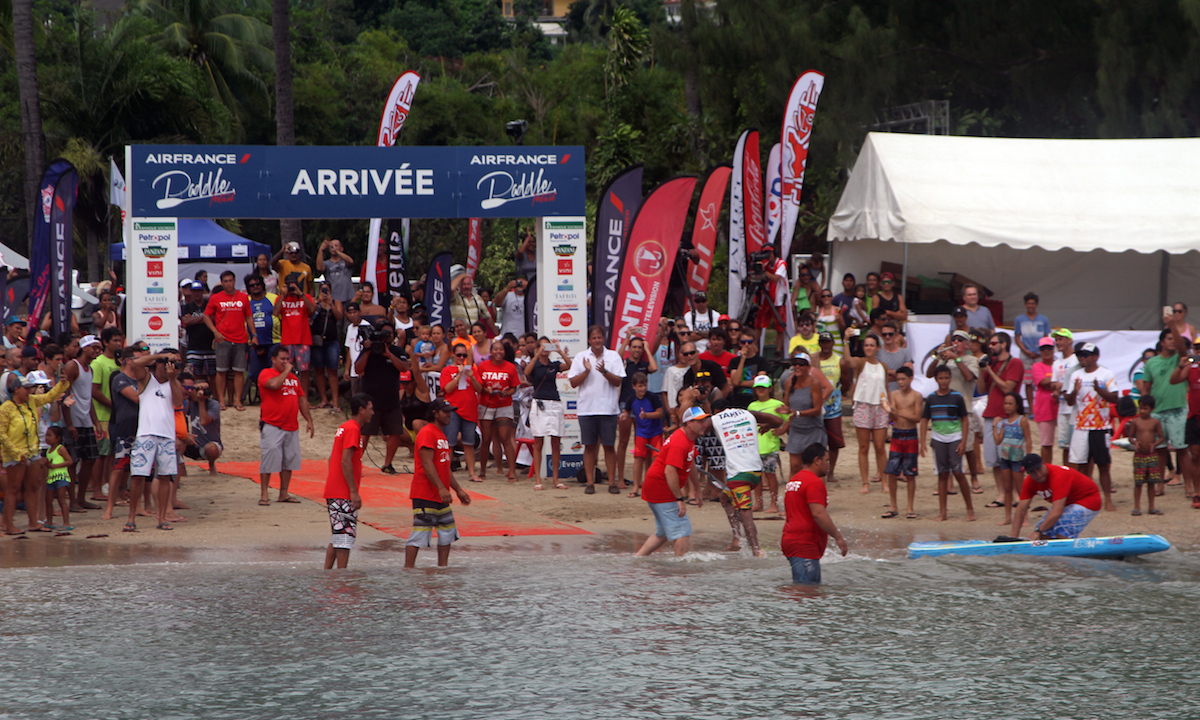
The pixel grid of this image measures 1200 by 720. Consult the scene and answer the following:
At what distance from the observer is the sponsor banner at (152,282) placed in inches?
588

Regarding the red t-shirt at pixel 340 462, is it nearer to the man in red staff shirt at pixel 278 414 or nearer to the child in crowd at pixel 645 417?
the man in red staff shirt at pixel 278 414

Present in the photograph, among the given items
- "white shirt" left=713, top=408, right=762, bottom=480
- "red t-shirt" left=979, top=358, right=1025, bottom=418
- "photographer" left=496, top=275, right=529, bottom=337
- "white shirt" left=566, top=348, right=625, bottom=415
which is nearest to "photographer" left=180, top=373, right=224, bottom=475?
"white shirt" left=566, top=348, right=625, bottom=415

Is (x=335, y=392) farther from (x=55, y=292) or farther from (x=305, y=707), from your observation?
(x=305, y=707)

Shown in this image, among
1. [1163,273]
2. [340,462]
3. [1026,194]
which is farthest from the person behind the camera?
[1163,273]

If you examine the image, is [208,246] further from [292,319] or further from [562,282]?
[562,282]

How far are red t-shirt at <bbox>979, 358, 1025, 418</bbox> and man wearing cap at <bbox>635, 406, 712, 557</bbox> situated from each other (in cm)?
432

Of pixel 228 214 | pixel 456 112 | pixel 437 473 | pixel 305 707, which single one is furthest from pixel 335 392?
pixel 456 112

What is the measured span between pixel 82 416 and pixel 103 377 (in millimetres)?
496

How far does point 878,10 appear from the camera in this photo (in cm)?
2872

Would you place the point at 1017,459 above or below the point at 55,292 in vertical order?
below

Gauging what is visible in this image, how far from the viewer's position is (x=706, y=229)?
18125mm

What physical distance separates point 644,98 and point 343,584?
30.5 m

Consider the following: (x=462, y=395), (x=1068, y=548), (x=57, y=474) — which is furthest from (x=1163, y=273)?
(x=57, y=474)

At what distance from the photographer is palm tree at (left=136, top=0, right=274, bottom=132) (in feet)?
115
